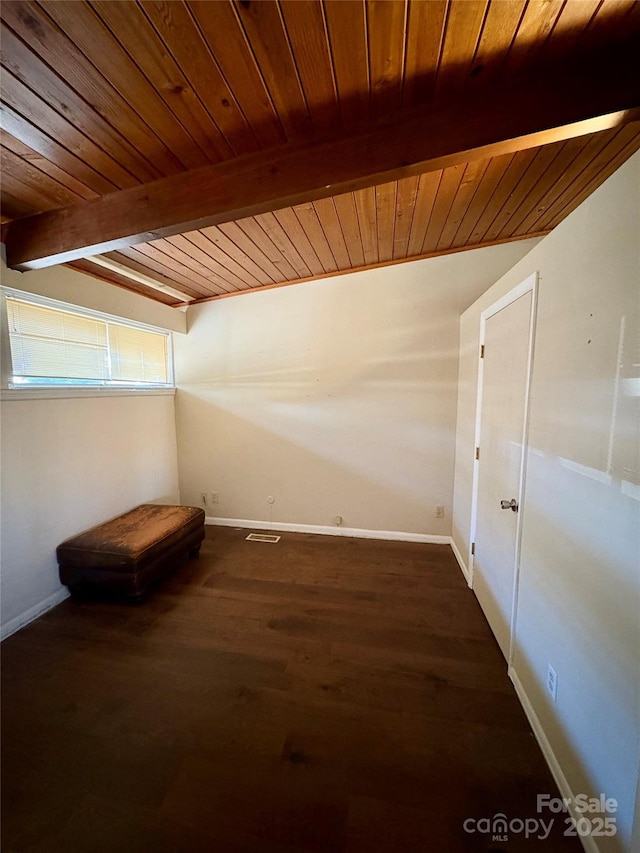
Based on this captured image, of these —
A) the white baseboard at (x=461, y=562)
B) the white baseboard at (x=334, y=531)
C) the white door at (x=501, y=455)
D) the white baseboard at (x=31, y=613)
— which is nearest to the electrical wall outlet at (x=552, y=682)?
the white door at (x=501, y=455)

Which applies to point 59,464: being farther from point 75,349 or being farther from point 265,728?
point 265,728

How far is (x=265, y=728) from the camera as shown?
4.48ft

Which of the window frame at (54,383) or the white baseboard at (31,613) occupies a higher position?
the window frame at (54,383)

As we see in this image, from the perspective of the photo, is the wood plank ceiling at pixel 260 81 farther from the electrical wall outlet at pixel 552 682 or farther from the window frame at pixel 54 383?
the electrical wall outlet at pixel 552 682

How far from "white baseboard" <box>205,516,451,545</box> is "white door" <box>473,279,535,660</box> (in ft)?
2.61

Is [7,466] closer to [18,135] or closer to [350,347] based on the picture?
[18,135]

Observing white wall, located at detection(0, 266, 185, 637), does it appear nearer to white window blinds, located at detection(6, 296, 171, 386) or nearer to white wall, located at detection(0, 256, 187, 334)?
white wall, located at detection(0, 256, 187, 334)

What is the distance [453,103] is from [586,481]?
1622 mm

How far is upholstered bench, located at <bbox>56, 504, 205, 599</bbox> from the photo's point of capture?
7.02 ft

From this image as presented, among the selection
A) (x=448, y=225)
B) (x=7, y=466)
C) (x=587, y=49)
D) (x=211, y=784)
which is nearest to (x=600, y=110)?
(x=587, y=49)

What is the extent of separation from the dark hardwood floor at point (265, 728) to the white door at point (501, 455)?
29 centimetres

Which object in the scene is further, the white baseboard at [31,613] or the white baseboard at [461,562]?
the white baseboard at [461,562]

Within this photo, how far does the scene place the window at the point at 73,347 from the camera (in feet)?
6.67

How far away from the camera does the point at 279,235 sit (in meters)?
2.16
